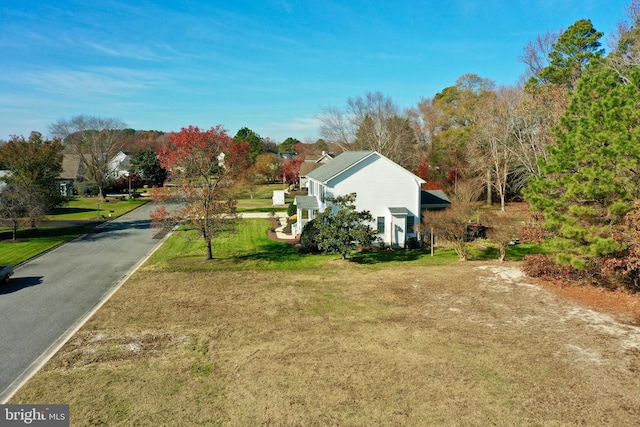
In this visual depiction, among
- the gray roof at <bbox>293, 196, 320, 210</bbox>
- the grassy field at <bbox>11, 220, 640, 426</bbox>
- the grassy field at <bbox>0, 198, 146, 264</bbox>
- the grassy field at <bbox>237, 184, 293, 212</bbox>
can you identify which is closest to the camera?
the grassy field at <bbox>11, 220, 640, 426</bbox>

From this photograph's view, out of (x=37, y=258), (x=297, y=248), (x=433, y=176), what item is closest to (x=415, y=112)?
(x=433, y=176)

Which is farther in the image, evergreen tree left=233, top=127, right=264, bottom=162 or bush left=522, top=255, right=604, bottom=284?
evergreen tree left=233, top=127, right=264, bottom=162

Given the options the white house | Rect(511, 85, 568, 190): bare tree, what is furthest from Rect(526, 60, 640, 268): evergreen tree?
Rect(511, 85, 568, 190): bare tree

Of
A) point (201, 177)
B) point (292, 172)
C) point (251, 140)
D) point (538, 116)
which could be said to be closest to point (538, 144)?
point (538, 116)

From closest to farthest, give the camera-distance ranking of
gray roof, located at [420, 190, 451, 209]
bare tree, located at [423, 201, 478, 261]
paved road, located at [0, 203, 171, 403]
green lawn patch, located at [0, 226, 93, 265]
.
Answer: paved road, located at [0, 203, 171, 403], green lawn patch, located at [0, 226, 93, 265], bare tree, located at [423, 201, 478, 261], gray roof, located at [420, 190, 451, 209]

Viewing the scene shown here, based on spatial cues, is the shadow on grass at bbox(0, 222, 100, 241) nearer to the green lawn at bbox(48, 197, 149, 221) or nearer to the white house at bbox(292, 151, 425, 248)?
the green lawn at bbox(48, 197, 149, 221)

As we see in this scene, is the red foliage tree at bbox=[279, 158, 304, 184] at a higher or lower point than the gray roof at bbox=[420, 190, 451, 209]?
higher

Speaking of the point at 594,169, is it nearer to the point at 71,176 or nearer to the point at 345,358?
the point at 345,358
